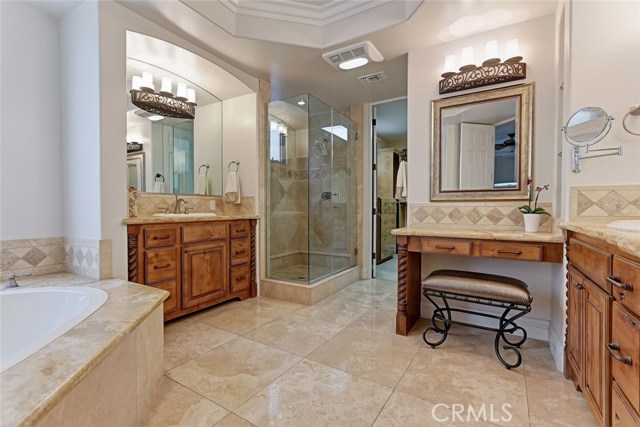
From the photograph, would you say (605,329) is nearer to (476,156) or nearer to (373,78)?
(476,156)

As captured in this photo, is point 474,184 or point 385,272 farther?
point 385,272

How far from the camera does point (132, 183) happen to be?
262 centimetres

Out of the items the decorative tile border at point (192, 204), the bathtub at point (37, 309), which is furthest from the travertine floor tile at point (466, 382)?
the decorative tile border at point (192, 204)

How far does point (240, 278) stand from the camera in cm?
305

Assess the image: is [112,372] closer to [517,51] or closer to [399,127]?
[517,51]

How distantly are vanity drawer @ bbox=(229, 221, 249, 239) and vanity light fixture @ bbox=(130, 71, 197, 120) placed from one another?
1308 mm

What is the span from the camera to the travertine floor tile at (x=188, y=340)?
6.23 ft

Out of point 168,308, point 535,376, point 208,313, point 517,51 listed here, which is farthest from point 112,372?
→ point 517,51

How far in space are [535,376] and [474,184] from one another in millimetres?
1409

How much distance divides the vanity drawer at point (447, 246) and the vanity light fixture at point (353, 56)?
174cm

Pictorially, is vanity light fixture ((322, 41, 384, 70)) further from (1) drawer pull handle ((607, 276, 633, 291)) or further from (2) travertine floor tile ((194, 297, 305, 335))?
(2) travertine floor tile ((194, 297, 305, 335))

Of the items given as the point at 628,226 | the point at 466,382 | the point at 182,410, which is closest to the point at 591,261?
the point at 628,226

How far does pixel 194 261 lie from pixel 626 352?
2.66m

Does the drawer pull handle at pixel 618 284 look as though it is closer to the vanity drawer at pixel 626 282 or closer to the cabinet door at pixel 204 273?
the vanity drawer at pixel 626 282
